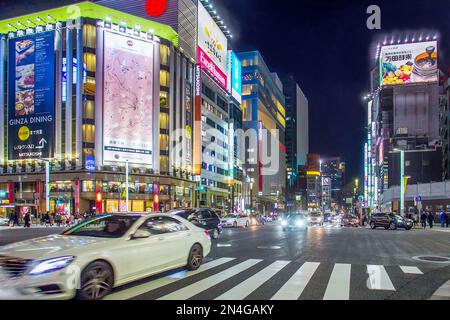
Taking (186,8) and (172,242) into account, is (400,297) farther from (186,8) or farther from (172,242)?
(186,8)

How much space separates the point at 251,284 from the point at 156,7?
262ft

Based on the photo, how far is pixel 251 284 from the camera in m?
8.20

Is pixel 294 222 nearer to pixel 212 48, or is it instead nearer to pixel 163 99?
pixel 163 99

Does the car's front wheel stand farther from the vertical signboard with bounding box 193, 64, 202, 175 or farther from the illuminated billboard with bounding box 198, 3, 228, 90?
the illuminated billboard with bounding box 198, 3, 228, 90

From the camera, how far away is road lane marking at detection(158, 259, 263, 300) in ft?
23.3

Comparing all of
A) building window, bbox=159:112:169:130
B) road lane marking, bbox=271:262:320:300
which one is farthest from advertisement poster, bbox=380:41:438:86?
road lane marking, bbox=271:262:320:300

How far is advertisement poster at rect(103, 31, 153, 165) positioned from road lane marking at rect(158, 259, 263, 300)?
2228 inches

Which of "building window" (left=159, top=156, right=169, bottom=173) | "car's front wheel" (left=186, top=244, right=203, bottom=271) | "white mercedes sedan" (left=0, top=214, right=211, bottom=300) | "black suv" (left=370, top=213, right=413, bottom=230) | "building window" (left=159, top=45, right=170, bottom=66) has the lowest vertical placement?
"black suv" (left=370, top=213, right=413, bottom=230)

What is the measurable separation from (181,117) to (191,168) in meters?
10.6

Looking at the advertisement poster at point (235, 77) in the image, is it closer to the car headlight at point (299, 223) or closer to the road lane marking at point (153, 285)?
the car headlight at point (299, 223)

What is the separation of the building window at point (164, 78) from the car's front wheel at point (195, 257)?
213 ft

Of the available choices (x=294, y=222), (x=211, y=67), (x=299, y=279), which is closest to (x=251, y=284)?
(x=299, y=279)

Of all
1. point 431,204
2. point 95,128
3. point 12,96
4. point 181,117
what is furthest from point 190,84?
point 431,204

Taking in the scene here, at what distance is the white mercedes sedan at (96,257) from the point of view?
243 inches
